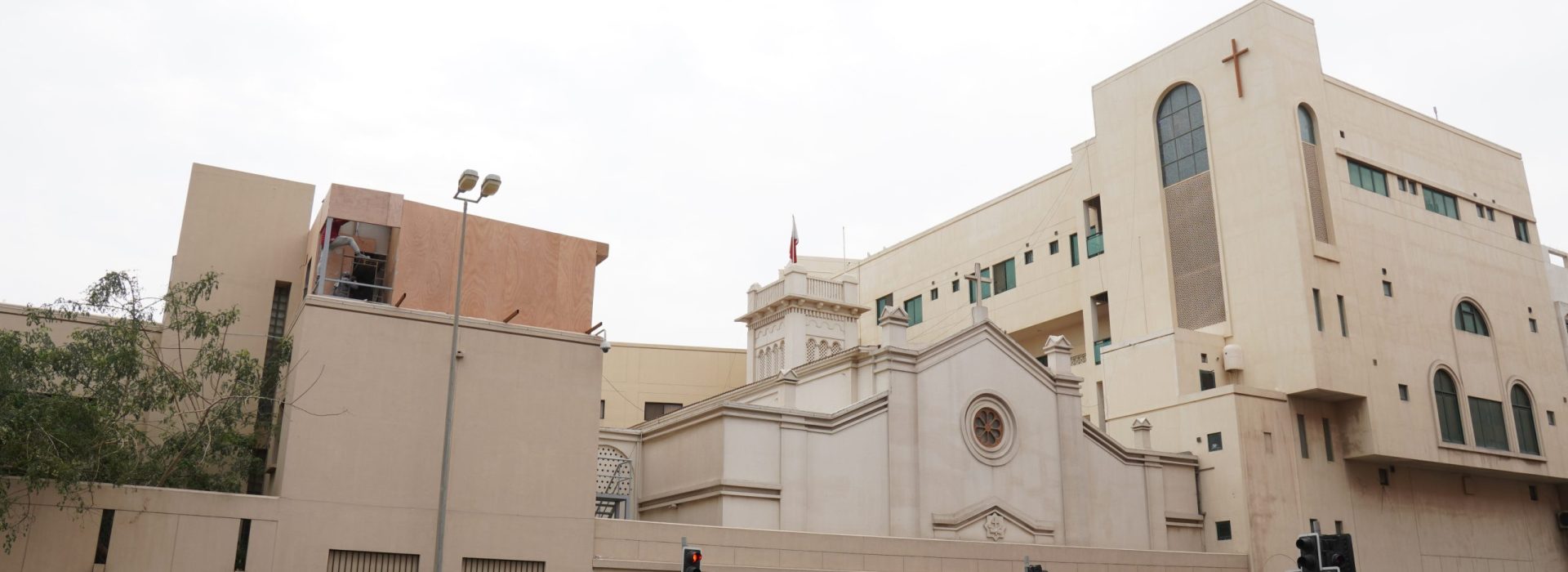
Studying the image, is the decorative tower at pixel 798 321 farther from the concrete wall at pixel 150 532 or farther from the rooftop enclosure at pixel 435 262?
the concrete wall at pixel 150 532

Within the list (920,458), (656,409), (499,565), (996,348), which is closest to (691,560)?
(499,565)

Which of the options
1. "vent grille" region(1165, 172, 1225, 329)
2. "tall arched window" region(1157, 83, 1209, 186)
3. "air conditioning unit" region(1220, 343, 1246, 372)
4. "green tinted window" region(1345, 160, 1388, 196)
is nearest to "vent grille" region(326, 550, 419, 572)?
"air conditioning unit" region(1220, 343, 1246, 372)

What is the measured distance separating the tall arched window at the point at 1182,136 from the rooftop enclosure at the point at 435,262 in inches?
1072

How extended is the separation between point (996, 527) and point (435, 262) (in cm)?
1778

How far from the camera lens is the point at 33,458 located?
2170 cm

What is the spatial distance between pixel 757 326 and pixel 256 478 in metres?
25.1

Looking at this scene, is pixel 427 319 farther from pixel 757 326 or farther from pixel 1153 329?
pixel 1153 329

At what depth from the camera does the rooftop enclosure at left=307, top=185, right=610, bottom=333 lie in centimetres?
2852

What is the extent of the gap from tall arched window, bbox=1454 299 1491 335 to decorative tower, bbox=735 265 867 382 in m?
23.6

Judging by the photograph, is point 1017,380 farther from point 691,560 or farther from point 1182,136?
point 691,560

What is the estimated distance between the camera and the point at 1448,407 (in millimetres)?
46562

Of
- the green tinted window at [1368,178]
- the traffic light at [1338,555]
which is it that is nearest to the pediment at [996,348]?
the green tinted window at [1368,178]

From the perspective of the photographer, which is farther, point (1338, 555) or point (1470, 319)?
point (1470, 319)

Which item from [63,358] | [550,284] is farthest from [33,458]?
[550,284]
